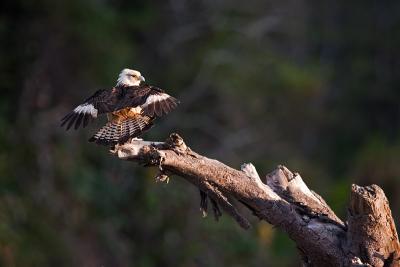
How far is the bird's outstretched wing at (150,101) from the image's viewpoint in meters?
6.04

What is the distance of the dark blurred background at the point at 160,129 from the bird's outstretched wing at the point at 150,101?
19.5ft

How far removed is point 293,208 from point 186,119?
12731 millimetres

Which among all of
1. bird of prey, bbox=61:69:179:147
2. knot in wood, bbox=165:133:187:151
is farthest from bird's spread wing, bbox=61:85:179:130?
knot in wood, bbox=165:133:187:151

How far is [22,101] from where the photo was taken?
14.4 m

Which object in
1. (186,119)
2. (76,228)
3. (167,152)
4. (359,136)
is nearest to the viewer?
(167,152)

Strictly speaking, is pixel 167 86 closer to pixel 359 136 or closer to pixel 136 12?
pixel 136 12

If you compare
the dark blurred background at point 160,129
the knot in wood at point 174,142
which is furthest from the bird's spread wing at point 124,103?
the dark blurred background at point 160,129

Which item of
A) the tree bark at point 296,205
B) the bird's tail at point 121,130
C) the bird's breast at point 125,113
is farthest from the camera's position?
the bird's breast at point 125,113

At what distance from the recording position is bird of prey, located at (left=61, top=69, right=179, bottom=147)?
5945 millimetres

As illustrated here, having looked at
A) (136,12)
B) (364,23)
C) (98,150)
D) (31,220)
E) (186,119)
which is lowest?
(31,220)

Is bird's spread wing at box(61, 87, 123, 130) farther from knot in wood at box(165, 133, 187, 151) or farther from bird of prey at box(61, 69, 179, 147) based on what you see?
knot in wood at box(165, 133, 187, 151)

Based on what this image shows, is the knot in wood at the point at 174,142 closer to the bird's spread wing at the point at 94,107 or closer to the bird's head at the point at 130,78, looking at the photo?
the bird's spread wing at the point at 94,107

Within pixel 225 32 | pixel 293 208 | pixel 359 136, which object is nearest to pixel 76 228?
pixel 225 32

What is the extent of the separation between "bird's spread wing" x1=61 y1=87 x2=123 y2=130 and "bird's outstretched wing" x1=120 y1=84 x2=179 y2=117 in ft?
0.30
